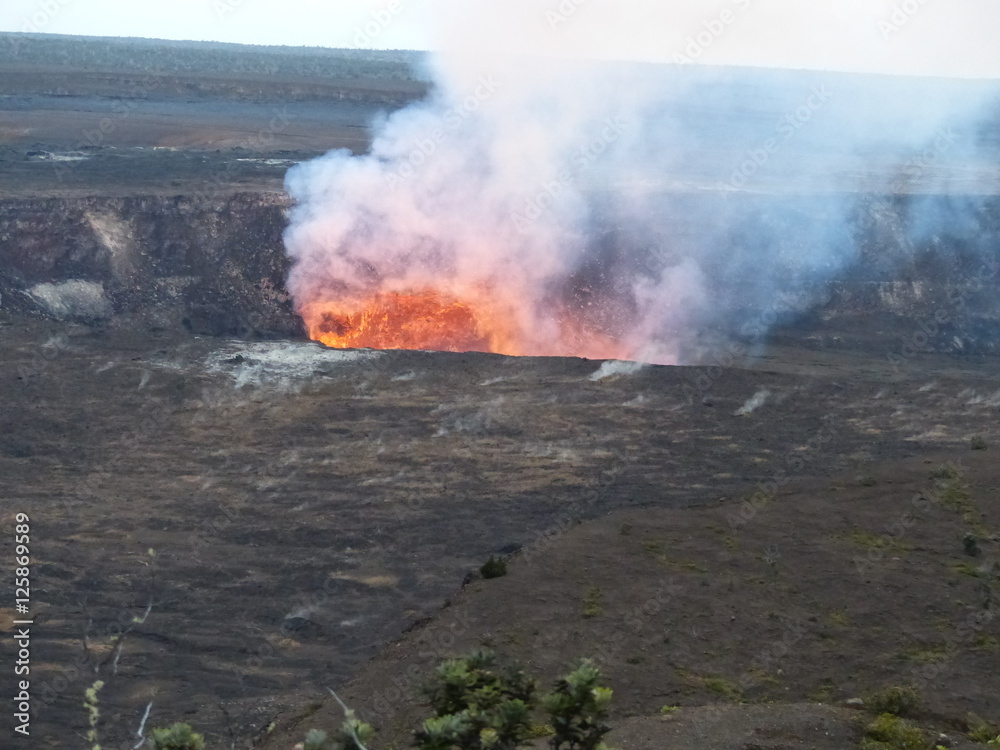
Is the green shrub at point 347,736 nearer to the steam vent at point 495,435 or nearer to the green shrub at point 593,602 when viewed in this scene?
the steam vent at point 495,435

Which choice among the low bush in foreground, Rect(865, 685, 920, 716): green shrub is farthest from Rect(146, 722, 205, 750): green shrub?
Rect(865, 685, 920, 716): green shrub

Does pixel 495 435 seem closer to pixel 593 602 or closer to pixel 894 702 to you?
pixel 593 602

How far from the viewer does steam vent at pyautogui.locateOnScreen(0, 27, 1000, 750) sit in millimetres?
12680

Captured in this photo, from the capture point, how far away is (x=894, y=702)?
36.9 feet

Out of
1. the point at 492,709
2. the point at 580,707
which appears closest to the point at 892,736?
the point at 580,707

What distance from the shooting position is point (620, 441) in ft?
67.2

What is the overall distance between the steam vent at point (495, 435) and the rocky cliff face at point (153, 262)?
3.8 inches

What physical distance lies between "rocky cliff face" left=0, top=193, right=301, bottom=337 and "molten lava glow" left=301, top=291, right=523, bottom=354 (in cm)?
91

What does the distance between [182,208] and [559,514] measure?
59.9 ft

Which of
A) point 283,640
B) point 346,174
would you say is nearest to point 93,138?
point 346,174

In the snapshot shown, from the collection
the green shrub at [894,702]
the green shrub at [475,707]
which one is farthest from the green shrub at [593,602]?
the green shrub at [475,707]

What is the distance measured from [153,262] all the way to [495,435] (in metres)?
13.6

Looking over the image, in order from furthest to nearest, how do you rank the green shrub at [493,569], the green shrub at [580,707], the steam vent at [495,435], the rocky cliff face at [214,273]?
the rocky cliff face at [214,273], the green shrub at [493,569], the steam vent at [495,435], the green shrub at [580,707]

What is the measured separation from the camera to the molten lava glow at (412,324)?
1096 inches
